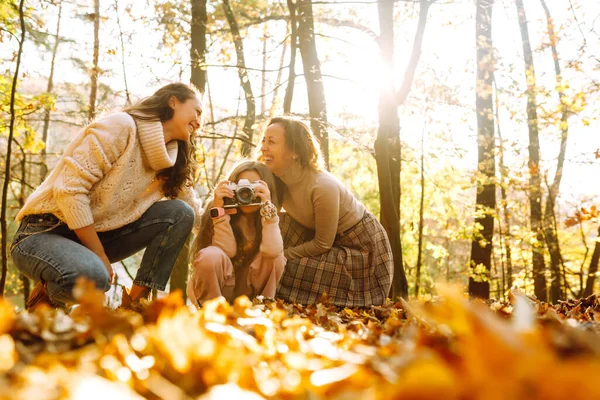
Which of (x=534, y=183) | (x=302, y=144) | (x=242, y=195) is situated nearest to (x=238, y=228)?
(x=242, y=195)

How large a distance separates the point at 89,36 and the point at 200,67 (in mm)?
3721

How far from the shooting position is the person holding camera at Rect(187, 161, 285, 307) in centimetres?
296

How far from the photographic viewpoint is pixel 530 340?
542mm

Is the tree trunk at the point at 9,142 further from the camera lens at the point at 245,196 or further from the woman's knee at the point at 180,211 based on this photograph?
the camera lens at the point at 245,196

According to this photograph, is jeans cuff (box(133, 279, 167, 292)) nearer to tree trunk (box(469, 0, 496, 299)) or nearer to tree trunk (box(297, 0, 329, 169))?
tree trunk (box(297, 0, 329, 169))

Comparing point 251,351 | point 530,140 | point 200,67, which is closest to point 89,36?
point 200,67

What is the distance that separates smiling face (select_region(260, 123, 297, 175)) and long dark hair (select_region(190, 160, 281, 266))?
7cm

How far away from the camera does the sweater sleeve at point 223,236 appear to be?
3.19 meters

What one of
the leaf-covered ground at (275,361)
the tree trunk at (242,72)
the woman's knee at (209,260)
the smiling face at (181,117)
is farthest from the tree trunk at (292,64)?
the leaf-covered ground at (275,361)

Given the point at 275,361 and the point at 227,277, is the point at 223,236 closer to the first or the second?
the point at 227,277

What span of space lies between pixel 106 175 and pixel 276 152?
4.14 feet

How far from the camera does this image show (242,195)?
3184mm

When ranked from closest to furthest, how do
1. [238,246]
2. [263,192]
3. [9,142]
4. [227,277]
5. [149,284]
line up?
[149,284], [227,277], [263,192], [238,246], [9,142]

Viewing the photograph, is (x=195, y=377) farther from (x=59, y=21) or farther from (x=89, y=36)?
(x=59, y=21)
